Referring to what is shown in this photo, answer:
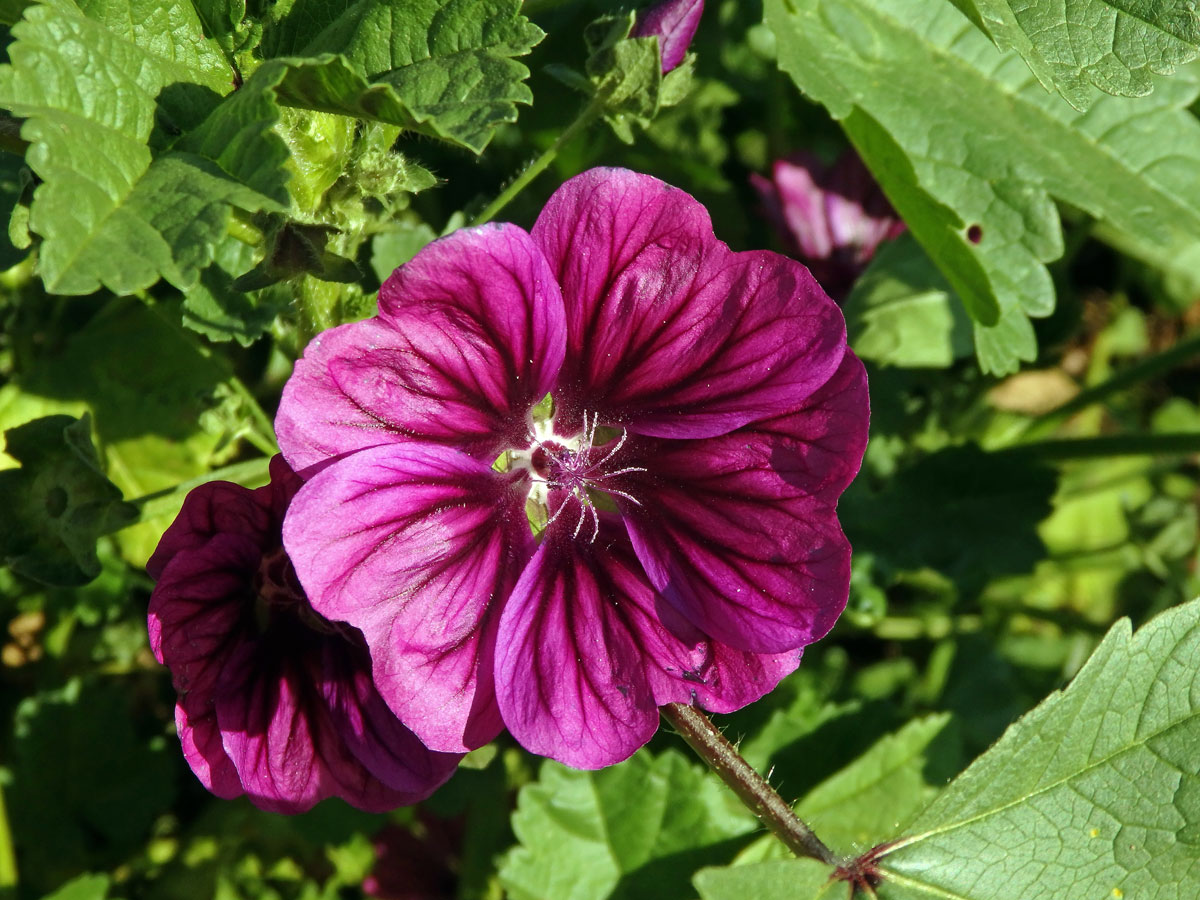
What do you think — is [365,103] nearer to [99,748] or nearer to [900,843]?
[900,843]

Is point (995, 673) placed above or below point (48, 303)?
above

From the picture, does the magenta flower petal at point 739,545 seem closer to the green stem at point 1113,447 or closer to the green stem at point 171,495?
the green stem at point 171,495

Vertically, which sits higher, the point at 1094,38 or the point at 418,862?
the point at 1094,38

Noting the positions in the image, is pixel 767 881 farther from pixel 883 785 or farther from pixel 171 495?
pixel 171 495

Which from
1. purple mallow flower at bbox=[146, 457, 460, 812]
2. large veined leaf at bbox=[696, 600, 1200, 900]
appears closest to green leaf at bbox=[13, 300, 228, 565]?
purple mallow flower at bbox=[146, 457, 460, 812]

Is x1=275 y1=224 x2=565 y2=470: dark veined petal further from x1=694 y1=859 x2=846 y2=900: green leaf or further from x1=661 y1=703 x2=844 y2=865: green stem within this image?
x1=694 y1=859 x2=846 y2=900: green leaf

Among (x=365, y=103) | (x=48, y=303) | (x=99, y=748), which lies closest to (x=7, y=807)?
(x=99, y=748)

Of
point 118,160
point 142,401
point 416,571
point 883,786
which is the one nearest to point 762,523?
point 416,571
